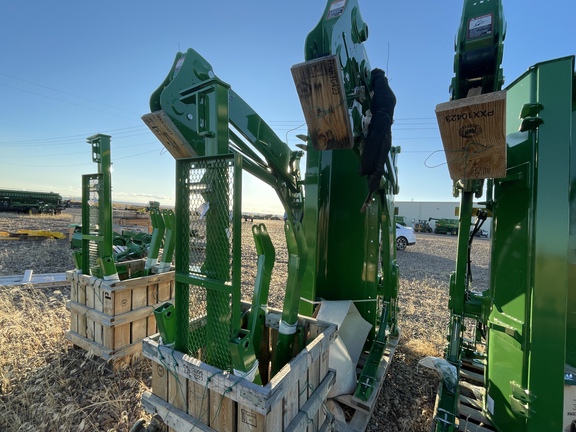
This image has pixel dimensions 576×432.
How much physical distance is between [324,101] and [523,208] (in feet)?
5.24

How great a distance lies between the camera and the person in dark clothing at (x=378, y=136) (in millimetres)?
2158

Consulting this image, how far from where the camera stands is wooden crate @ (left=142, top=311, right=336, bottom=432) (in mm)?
1468

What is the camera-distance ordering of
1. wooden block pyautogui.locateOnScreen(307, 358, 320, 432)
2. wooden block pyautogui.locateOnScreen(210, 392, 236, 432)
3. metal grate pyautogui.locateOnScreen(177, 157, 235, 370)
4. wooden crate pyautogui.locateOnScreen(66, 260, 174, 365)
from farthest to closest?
1. wooden crate pyautogui.locateOnScreen(66, 260, 174, 365)
2. wooden block pyautogui.locateOnScreen(307, 358, 320, 432)
3. metal grate pyautogui.locateOnScreen(177, 157, 235, 370)
4. wooden block pyautogui.locateOnScreen(210, 392, 236, 432)

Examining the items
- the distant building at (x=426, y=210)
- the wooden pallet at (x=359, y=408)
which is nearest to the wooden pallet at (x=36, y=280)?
the wooden pallet at (x=359, y=408)

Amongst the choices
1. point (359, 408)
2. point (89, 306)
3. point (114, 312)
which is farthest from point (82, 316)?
point (359, 408)

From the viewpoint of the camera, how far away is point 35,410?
2.61m

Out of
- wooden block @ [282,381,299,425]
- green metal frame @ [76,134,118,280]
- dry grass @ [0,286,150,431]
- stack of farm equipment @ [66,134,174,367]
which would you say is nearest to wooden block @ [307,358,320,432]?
wooden block @ [282,381,299,425]

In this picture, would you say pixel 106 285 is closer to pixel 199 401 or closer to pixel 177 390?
pixel 177 390

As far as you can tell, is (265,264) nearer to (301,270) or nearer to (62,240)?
(301,270)

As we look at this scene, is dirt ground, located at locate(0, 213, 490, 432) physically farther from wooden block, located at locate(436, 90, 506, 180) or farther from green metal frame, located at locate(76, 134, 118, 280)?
wooden block, located at locate(436, 90, 506, 180)

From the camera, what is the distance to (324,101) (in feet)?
6.01

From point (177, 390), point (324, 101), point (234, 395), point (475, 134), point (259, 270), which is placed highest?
point (324, 101)

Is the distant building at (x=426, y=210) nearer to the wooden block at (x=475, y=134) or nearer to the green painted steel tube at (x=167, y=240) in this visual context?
the green painted steel tube at (x=167, y=240)

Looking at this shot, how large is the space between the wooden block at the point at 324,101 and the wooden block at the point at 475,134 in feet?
1.96
